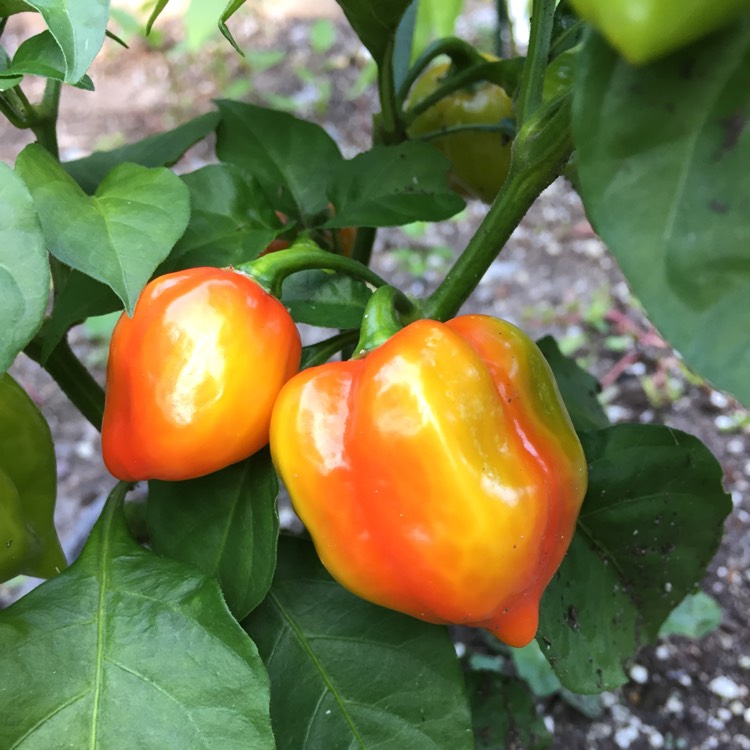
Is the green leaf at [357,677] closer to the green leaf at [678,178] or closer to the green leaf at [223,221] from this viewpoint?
the green leaf at [223,221]

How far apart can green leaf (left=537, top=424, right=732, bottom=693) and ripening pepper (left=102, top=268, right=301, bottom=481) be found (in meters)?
0.34

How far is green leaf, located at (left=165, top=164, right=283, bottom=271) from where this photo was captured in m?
0.66

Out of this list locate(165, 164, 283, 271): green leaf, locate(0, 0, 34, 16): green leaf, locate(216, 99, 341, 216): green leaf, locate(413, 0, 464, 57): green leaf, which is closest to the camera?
locate(0, 0, 34, 16): green leaf

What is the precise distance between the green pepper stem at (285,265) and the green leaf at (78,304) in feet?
0.37

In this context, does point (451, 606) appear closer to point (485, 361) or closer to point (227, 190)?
point (485, 361)

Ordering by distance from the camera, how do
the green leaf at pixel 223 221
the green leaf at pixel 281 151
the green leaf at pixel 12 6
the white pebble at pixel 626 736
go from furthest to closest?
the white pebble at pixel 626 736, the green leaf at pixel 281 151, the green leaf at pixel 223 221, the green leaf at pixel 12 6

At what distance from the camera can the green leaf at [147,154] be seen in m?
0.76

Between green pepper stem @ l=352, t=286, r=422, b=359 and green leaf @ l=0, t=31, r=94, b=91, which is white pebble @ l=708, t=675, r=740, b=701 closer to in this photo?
green pepper stem @ l=352, t=286, r=422, b=359

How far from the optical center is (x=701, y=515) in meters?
0.78

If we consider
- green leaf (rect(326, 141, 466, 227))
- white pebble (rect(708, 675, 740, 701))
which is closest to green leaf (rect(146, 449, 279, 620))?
green leaf (rect(326, 141, 466, 227))

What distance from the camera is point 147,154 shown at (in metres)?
0.79

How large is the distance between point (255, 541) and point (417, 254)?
5.76 ft

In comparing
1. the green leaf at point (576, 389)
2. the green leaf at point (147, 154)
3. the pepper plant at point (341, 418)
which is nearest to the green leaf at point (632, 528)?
the pepper plant at point (341, 418)

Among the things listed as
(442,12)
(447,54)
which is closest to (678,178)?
(447,54)
